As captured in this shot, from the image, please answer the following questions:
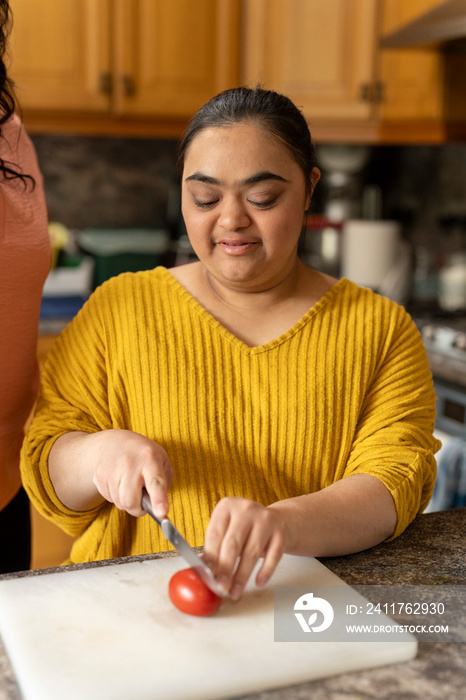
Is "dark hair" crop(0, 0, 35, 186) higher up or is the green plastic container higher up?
"dark hair" crop(0, 0, 35, 186)

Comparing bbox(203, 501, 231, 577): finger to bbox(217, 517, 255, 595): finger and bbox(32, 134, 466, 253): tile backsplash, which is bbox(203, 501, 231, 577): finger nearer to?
bbox(217, 517, 255, 595): finger

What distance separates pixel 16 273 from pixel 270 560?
56cm

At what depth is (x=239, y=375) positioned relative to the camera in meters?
0.93

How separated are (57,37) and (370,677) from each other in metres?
2.49

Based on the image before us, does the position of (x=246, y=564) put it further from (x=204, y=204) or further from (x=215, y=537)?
(x=204, y=204)

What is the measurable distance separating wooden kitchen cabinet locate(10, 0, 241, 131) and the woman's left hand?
2.23m

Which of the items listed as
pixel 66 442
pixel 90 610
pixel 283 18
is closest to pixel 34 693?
pixel 90 610

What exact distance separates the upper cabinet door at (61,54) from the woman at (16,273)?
5.25ft

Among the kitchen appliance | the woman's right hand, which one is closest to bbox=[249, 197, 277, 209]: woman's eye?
the woman's right hand

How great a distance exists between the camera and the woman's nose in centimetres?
84

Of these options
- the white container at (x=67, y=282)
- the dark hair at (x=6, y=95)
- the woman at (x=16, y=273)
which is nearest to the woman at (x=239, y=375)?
the woman at (x=16, y=273)

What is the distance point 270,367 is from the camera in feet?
3.04

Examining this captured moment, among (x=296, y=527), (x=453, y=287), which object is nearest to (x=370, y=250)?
(x=453, y=287)

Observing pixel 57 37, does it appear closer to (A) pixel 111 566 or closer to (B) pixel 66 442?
(B) pixel 66 442
